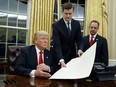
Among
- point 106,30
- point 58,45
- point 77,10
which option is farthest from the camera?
point 77,10

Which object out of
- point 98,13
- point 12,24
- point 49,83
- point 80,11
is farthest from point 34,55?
point 80,11

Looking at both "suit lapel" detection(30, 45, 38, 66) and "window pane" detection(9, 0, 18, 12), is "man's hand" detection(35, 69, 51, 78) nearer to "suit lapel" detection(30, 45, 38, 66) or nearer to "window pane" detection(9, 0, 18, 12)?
"suit lapel" detection(30, 45, 38, 66)

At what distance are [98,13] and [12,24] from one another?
228 centimetres

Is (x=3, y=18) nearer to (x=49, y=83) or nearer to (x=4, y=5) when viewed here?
(x=4, y=5)

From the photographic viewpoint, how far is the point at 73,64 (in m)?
1.90

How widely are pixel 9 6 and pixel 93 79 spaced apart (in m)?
4.23

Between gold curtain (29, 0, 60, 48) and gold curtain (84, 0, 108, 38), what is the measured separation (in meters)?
1.03

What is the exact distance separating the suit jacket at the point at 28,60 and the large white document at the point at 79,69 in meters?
0.39

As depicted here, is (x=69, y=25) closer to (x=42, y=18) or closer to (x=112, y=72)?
(x=112, y=72)

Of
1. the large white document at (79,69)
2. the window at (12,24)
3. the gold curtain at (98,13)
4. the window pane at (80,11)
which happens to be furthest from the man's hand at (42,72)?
the window pane at (80,11)

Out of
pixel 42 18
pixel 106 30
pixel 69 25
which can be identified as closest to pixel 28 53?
pixel 69 25

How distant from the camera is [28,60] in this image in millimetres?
2324

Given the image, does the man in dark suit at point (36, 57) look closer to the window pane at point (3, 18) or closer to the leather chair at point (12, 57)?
the leather chair at point (12, 57)

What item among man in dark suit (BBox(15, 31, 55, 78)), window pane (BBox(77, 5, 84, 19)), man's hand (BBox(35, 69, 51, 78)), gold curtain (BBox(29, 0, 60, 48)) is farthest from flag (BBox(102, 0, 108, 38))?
man's hand (BBox(35, 69, 51, 78))
